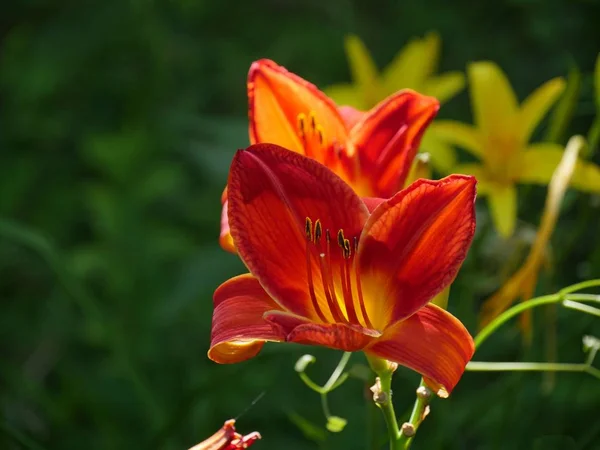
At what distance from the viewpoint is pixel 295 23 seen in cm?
173

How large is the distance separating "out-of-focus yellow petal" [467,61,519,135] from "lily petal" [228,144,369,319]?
1.51 feet

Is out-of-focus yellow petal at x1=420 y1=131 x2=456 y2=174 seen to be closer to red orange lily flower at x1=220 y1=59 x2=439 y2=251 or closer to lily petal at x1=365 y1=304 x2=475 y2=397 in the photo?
red orange lily flower at x1=220 y1=59 x2=439 y2=251

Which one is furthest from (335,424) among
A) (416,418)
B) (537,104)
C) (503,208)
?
(537,104)

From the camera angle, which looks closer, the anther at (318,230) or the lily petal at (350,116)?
the anther at (318,230)

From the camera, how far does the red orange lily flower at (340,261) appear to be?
48 centimetres

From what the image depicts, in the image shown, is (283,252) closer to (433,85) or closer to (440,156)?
(440,156)

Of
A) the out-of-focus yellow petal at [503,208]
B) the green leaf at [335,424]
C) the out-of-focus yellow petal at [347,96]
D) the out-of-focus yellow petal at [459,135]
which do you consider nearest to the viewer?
the green leaf at [335,424]

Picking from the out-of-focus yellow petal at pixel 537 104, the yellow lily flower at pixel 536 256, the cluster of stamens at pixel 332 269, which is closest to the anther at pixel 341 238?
the cluster of stamens at pixel 332 269

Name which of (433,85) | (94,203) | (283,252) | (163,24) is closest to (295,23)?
(163,24)

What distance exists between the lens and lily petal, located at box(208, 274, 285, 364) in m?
0.50

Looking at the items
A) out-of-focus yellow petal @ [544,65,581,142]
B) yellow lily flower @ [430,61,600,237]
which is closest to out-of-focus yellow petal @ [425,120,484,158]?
yellow lily flower @ [430,61,600,237]

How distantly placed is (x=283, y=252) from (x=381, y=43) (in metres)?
1.15

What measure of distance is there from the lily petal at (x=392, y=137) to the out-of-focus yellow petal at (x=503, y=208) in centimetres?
25

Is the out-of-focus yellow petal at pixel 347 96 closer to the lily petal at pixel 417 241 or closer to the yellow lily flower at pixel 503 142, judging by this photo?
the yellow lily flower at pixel 503 142
